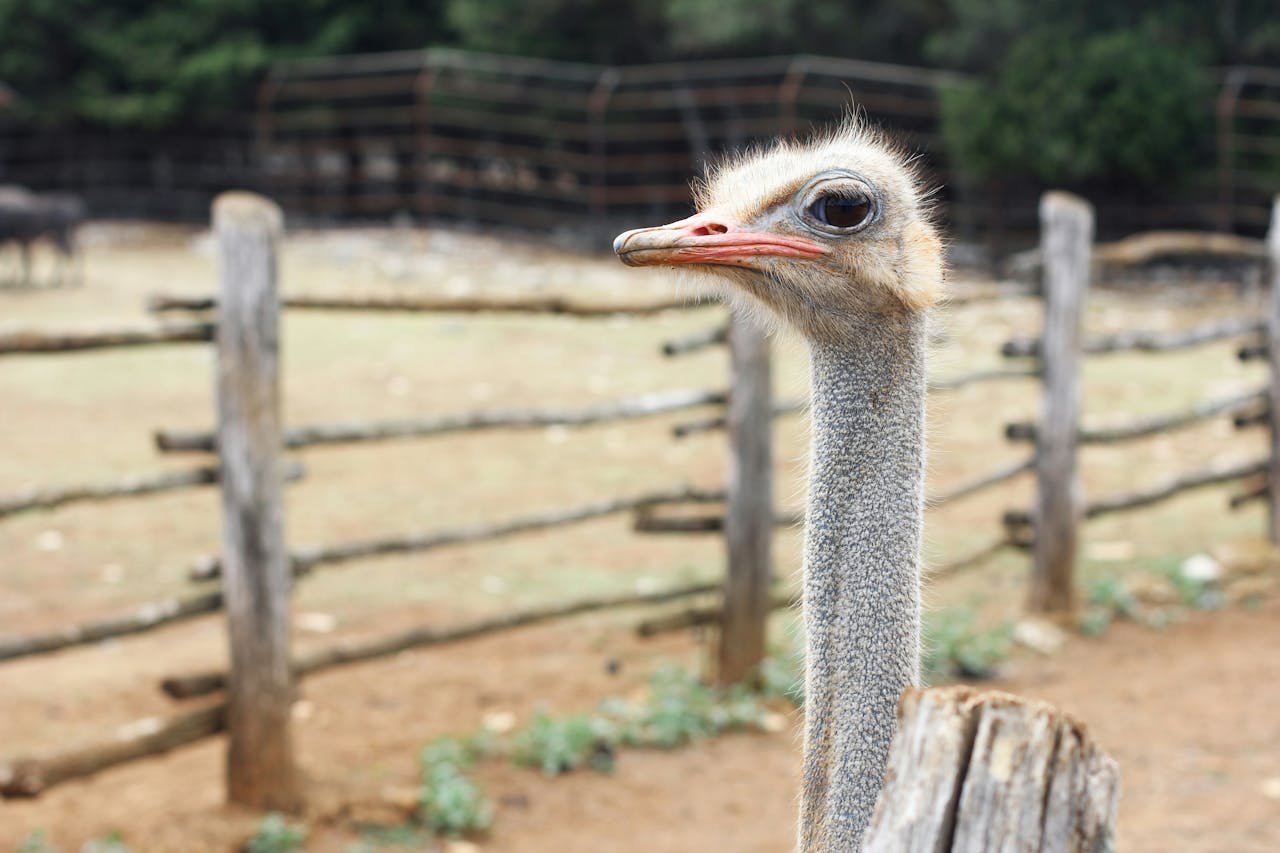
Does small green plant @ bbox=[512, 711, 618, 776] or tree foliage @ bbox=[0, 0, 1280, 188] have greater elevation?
tree foliage @ bbox=[0, 0, 1280, 188]

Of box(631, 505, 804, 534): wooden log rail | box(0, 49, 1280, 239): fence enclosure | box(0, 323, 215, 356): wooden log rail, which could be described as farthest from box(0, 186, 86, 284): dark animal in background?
box(0, 323, 215, 356): wooden log rail

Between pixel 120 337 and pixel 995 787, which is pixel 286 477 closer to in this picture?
pixel 120 337

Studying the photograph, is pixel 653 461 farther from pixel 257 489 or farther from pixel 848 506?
pixel 848 506

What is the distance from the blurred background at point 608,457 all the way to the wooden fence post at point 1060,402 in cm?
9

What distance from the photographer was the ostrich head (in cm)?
177

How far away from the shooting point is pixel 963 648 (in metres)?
4.86

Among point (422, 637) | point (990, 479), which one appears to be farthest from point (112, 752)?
point (990, 479)

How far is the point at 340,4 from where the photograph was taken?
69.1ft

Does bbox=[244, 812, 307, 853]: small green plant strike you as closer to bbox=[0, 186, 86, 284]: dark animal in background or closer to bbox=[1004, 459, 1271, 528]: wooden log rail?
bbox=[1004, 459, 1271, 528]: wooden log rail

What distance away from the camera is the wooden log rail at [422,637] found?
3.76 m

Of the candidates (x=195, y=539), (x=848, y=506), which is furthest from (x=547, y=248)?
(x=848, y=506)

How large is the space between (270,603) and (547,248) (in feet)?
48.1

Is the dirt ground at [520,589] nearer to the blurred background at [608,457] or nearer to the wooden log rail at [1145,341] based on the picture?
the blurred background at [608,457]

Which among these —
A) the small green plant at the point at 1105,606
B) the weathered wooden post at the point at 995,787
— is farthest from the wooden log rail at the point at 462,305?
the weathered wooden post at the point at 995,787
